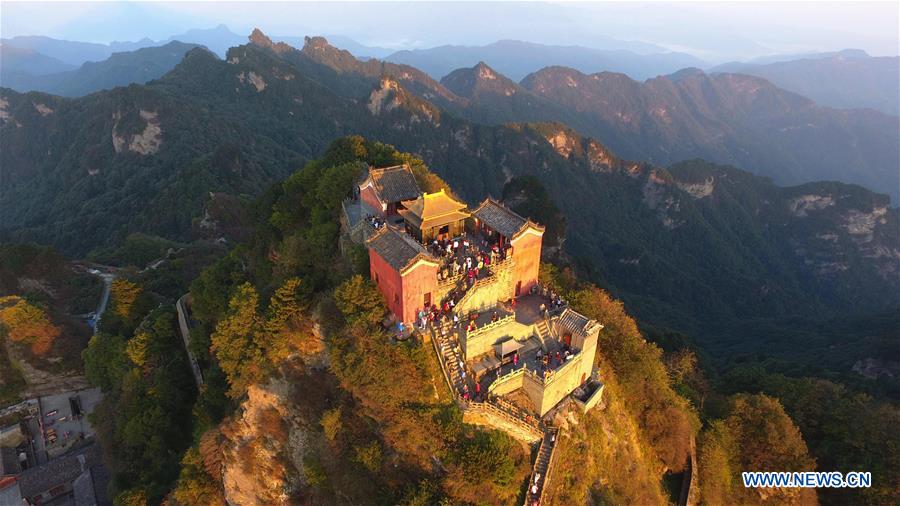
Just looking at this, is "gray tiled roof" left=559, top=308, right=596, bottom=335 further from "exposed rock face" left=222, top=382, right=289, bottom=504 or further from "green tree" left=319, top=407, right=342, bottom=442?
"exposed rock face" left=222, top=382, right=289, bottom=504

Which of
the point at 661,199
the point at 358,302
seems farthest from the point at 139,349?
the point at 661,199

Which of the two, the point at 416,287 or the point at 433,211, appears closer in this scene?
the point at 416,287

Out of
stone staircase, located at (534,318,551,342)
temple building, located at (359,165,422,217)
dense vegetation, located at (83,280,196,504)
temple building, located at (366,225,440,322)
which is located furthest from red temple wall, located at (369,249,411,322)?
dense vegetation, located at (83,280,196,504)

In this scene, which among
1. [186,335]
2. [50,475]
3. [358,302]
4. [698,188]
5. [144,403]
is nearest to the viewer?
[358,302]

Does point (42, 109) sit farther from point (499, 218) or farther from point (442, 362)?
point (442, 362)

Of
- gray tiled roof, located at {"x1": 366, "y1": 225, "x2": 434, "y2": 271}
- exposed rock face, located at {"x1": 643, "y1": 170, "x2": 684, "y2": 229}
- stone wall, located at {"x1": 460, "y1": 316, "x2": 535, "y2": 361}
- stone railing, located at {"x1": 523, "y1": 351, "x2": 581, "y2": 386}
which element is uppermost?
gray tiled roof, located at {"x1": 366, "y1": 225, "x2": 434, "y2": 271}

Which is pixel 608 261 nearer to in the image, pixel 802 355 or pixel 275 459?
pixel 802 355

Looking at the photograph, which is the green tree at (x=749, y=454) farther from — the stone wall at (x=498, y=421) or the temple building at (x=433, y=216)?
the temple building at (x=433, y=216)

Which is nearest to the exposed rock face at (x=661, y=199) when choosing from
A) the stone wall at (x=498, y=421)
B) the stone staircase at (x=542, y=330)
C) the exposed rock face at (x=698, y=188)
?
the exposed rock face at (x=698, y=188)
